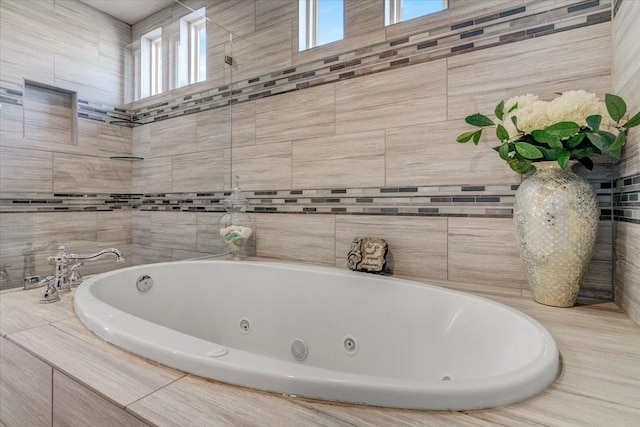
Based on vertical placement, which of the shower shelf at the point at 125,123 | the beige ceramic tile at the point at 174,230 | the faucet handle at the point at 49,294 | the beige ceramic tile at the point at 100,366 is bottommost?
the beige ceramic tile at the point at 100,366

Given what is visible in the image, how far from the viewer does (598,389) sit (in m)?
0.59

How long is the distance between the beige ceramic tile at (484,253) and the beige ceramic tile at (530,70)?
455 millimetres

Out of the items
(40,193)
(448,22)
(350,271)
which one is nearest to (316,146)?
(350,271)

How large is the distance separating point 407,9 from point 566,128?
103 centimetres

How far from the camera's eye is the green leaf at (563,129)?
90cm

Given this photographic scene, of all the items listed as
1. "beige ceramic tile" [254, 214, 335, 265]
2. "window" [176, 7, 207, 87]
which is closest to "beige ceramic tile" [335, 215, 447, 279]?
"beige ceramic tile" [254, 214, 335, 265]

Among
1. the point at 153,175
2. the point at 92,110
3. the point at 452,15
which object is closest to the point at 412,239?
the point at 452,15

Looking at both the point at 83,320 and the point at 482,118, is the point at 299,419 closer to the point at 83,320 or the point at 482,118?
the point at 83,320

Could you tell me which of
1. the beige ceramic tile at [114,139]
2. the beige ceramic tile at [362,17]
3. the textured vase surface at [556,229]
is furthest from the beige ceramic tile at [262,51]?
the textured vase surface at [556,229]

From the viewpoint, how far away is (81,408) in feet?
2.17

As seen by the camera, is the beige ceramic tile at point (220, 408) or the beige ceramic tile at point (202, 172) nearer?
the beige ceramic tile at point (220, 408)

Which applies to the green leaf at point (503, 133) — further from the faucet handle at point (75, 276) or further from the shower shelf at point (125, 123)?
the shower shelf at point (125, 123)

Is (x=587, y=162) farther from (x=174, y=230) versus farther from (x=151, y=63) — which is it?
(x=151, y=63)

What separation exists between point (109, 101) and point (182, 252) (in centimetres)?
95
